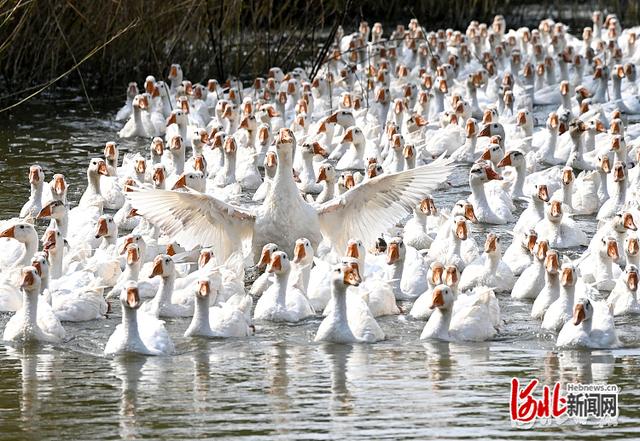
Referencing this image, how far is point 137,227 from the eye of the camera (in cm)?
1430

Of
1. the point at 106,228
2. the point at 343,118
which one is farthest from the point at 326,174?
the point at 343,118

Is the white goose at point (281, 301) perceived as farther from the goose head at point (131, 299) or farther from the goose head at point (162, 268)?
the goose head at point (131, 299)

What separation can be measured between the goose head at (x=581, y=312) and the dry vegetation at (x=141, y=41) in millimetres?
9155

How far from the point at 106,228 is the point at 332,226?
196 centimetres

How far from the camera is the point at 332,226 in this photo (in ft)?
43.6

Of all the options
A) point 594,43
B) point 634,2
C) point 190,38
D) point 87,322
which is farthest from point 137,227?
point 634,2

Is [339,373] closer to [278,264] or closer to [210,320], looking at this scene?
[210,320]

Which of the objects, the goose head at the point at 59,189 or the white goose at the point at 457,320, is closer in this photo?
the white goose at the point at 457,320

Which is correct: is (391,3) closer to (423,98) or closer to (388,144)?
(423,98)

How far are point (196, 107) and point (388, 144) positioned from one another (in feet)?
11.5

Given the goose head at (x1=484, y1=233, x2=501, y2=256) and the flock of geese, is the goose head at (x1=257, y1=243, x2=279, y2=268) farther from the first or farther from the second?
the goose head at (x1=484, y1=233, x2=501, y2=256)

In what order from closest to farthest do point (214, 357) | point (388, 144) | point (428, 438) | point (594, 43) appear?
point (428, 438)
point (214, 357)
point (388, 144)
point (594, 43)

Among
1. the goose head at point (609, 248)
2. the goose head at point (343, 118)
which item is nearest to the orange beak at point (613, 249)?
the goose head at point (609, 248)

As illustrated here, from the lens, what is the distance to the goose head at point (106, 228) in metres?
13.3
